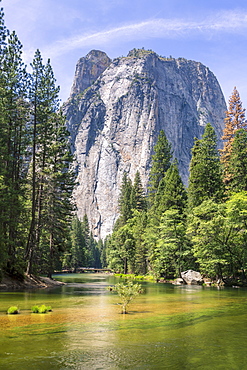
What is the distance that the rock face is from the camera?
534 ft

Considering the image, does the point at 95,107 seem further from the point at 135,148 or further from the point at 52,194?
the point at 52,194

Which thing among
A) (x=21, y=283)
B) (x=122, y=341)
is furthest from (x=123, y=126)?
(x=122, y=341)

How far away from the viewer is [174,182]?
50.1 m

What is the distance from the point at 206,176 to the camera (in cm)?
4488

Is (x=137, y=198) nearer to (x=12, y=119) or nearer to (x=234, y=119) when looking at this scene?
(x=234, y=119)

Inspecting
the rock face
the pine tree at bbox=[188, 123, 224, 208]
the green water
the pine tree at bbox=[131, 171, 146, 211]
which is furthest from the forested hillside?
the rock face

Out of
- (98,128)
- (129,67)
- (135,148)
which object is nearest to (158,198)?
(135,148)

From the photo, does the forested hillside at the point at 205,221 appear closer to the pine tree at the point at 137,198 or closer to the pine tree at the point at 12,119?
the pine tree at the point at 137,198

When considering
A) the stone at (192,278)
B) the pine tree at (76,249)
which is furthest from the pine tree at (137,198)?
the stone at (192,278)

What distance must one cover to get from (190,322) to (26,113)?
24882 millimetres

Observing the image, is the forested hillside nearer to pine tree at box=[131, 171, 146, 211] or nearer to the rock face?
pine tree at box=[131, 171, 146, 211]

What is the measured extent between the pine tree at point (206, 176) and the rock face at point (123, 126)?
107m

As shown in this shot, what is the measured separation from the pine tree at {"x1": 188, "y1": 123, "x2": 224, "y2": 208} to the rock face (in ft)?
353

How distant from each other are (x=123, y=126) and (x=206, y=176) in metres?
128
